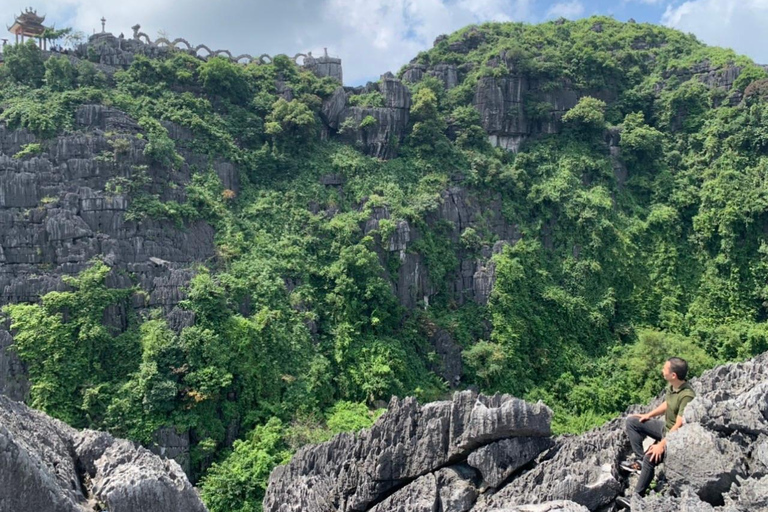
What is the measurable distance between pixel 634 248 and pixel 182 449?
19374 millimetres

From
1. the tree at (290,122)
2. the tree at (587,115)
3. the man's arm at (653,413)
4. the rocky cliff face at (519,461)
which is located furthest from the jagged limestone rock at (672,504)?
the tree at (587,115)

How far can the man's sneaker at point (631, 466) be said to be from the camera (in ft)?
29.0

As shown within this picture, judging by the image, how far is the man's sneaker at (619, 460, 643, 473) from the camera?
348 inches

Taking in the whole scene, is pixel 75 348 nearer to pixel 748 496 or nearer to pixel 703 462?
pixel 703 462

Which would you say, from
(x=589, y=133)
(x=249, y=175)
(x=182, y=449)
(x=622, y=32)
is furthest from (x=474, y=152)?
(x=182, y=449)

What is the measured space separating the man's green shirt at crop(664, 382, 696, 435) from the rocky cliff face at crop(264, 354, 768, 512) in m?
0.13

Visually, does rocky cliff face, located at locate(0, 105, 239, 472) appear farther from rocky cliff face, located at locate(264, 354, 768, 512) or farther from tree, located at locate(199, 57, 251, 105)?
rocky cliff face, located at locate(264, 354, 768, 512)

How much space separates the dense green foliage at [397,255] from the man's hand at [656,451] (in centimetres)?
1212

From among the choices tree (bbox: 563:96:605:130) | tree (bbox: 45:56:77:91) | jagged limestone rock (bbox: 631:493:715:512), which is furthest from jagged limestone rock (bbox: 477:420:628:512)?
tree (bbox: 45:56:77:91)

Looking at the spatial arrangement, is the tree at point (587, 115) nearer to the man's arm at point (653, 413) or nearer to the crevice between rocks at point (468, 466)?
the crevice between rocks at point (468, 466)

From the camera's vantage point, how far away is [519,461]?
994cm

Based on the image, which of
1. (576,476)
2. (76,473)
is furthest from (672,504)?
(76,473)

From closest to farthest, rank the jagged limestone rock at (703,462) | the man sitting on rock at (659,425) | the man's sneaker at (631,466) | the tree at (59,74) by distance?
the jagged limestone rock at (703,462)
the man sitting on rock at (659,425)
the man's sneaker at (631,466)
the tree at (59,74)

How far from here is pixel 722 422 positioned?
8.12 m
